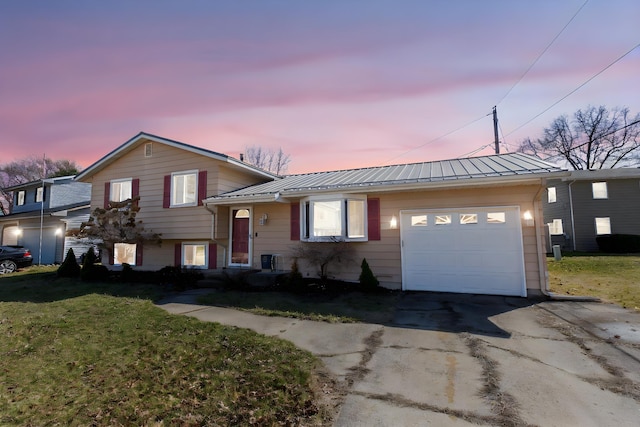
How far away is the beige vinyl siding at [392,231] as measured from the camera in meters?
7.89

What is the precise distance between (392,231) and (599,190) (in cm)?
1994

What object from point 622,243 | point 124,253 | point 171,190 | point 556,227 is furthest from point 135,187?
point 556,227

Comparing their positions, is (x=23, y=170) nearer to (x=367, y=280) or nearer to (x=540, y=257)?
(x=367, y=280)

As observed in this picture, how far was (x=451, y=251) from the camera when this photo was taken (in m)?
8.50

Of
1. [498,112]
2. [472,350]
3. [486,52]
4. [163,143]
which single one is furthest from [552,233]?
[163,143]

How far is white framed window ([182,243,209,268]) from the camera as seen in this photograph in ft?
39.1

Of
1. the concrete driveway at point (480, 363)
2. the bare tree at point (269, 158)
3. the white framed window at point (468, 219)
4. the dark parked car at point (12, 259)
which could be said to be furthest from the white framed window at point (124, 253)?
the bare tree at point (269, 158)

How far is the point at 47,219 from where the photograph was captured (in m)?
18.5

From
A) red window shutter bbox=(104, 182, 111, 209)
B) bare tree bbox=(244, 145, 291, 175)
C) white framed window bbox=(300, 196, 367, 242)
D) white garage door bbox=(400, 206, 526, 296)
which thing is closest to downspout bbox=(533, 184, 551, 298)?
white garage door bbox=(400, 206, 526, 296)

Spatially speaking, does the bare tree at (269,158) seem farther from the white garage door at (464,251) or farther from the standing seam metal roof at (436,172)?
the white garage door at (464,251)

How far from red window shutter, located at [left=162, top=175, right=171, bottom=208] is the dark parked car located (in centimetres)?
1021

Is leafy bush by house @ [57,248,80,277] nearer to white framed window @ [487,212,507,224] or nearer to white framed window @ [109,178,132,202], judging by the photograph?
white framed window @ [109,178,132,202]

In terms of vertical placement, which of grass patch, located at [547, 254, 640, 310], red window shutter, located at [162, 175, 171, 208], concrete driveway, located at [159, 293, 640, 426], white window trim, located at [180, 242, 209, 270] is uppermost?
red window shutter, located at [162, 175, 171, 208]

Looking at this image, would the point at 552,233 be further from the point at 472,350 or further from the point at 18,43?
the point at 18,43
